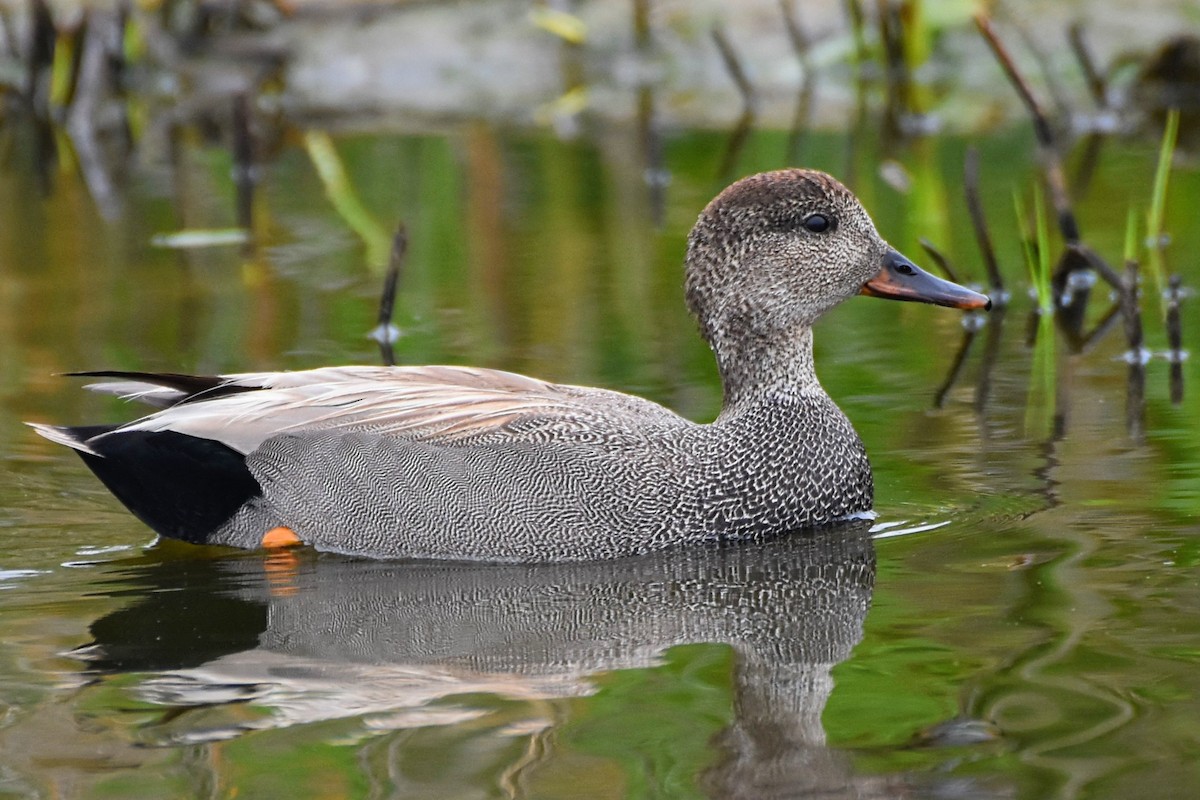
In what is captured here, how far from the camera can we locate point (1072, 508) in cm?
570

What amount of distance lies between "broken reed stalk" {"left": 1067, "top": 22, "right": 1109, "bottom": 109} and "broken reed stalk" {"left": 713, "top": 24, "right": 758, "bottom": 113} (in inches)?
97.7

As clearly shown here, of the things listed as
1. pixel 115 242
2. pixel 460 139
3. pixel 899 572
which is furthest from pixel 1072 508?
pixel 460 139

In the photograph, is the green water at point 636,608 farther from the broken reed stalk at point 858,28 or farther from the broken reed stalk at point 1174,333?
the broken reed stalk at point 858,28

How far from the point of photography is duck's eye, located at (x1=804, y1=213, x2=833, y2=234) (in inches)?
236

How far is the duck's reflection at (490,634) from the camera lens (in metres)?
4.11

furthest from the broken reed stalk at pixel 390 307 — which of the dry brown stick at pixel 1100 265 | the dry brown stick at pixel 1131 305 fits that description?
the dry brown stick at pixel 1131 305

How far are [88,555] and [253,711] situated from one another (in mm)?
1704

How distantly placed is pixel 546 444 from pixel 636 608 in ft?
2.50

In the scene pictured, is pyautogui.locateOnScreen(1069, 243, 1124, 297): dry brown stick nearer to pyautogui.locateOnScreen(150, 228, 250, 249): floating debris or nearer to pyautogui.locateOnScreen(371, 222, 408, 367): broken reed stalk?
pyautogui.locateOnScreen(371, 222, 408, 367): broken reed stalk

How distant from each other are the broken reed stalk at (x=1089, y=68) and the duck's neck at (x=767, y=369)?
827cm

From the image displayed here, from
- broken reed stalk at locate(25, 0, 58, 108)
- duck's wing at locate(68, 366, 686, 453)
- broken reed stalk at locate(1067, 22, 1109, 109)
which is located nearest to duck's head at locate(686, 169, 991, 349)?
duck's wing at locate(68, 366, 686, 453)

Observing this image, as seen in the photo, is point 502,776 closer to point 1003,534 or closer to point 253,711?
point 253,711

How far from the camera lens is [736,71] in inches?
591

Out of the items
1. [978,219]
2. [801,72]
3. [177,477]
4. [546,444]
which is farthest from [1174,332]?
[801,72]
